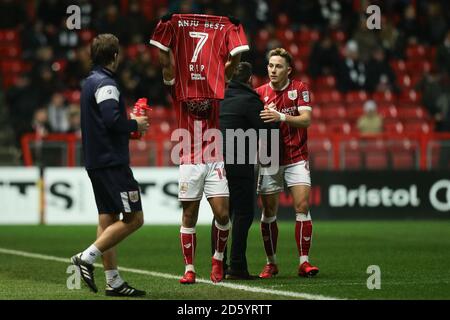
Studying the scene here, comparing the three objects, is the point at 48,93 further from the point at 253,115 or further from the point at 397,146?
the point at 253,115

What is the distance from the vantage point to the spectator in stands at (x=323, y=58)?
2412 cm

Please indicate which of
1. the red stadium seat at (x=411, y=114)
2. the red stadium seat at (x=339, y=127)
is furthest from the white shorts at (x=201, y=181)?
the red stadium seat at (x=411, y=114)

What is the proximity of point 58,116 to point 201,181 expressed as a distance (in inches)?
473

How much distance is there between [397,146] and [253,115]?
9.41m

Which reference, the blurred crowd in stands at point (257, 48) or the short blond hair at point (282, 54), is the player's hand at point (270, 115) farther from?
the blurred crowd in stands at point (257, 48)

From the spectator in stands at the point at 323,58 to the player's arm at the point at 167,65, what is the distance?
47.8 feet

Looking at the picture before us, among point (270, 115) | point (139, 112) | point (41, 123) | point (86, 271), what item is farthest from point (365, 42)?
point (86, 271)

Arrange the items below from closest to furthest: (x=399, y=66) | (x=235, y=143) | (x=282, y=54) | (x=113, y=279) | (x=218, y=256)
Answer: (x=113, y=279) → (x=218, y=256) → (x=235, y=143) → (x=282, y=54) → (x=399, y=66)

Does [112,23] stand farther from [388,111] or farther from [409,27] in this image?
[409,27]

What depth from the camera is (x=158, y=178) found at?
1989 centimetres

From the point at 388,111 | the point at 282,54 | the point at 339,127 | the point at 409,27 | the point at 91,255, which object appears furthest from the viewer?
the point at 409,27

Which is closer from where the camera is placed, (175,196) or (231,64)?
(231,64)

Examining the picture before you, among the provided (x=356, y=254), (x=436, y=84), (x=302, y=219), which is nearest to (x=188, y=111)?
(x=302, y=219)

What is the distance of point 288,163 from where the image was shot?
11.1 meters
